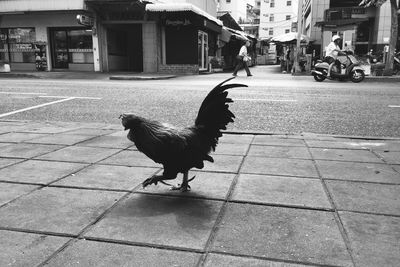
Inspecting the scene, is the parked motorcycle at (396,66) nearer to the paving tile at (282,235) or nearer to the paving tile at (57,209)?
the paving tile at (282,235)

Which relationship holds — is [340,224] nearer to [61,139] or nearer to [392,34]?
[61,139]

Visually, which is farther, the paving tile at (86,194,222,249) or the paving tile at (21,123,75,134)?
the paving tile at (21,123,75,134)

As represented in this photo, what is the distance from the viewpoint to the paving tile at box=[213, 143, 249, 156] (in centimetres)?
437

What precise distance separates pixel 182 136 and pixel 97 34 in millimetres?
21503

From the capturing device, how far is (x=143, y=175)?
3.46 metres

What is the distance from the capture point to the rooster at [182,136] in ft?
9.01

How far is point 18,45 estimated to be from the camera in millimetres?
23656

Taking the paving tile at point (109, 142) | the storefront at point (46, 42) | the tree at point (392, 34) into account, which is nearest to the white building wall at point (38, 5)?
the storefront at point (46, 42)

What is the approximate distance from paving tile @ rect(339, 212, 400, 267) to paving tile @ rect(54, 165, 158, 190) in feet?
5.65

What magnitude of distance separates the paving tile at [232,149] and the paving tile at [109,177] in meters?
1.07

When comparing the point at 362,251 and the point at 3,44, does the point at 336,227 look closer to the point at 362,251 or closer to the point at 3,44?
the point at 362,251

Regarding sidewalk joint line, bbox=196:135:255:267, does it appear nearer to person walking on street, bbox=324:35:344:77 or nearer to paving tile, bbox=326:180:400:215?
paving tile, bbox=326:180:400:215

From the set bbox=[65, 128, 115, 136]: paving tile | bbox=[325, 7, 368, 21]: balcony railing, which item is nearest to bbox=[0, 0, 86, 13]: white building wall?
bbox=[65, 128, 115, 136]: paving tile

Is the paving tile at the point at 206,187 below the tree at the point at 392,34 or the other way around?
below
